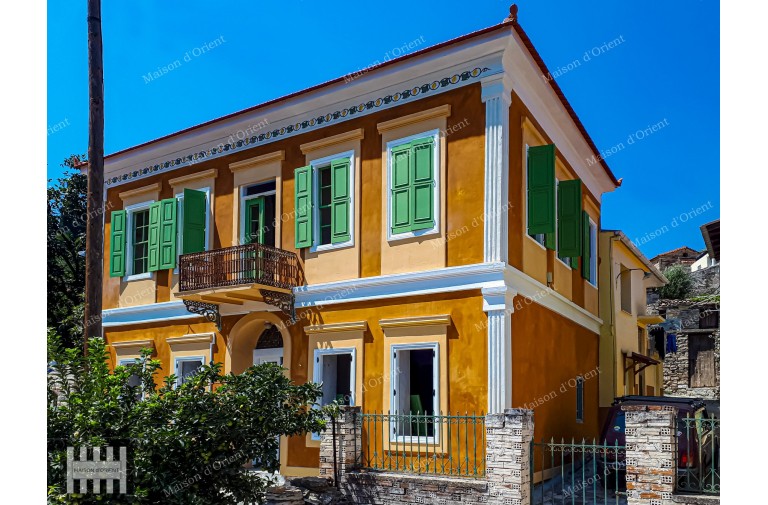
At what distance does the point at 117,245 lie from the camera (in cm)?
1848

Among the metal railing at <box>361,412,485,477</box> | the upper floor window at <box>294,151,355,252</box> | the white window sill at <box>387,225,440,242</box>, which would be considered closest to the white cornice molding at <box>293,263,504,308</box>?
the white window sill at <box>387,225,440,242</box>

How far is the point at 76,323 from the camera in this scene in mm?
25609

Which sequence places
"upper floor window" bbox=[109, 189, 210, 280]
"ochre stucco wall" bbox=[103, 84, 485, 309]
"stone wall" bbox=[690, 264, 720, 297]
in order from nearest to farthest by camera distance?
"ochre stucco wall" bbox=[103, 84, 485, 309] → "upper floor window" bbox=[109, 189, 210, 280] → "stone wall" bbox=[690, 264, 720, 297]

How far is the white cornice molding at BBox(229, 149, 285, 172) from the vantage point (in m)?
15.7

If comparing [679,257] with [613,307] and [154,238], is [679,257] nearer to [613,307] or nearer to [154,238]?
[613,307]

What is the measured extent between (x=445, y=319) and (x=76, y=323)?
17282mm

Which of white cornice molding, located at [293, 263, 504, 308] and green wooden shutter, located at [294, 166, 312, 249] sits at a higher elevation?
green wooden shutter, located at [294, 166, 312, 249]

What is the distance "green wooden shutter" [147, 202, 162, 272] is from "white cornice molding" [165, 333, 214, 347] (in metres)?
1.73

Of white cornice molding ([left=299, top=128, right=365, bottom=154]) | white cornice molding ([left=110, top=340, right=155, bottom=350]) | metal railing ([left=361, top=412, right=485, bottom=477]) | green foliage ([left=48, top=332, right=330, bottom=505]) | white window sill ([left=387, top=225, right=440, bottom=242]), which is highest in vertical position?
white cornice molding ([left=299, top=128, right=365, bottom=154])

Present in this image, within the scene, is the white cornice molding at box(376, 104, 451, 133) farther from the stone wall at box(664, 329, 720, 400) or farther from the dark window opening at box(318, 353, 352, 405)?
the stone wall at box(664, 329, 720, 400)

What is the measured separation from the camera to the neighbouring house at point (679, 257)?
5100cm

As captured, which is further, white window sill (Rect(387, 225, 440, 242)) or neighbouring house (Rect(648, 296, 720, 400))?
neighbouring house (Rect(648, 296, 720, 400))

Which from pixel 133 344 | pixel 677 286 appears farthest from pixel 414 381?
pixel 677 286

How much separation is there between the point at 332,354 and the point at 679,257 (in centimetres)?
4348
